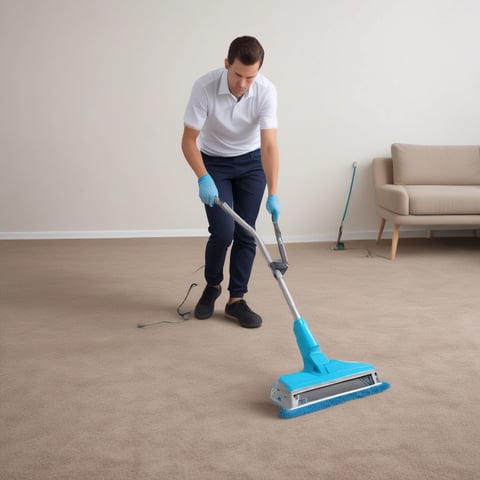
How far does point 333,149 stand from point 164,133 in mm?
1277

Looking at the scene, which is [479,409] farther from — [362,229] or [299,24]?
[299,24]

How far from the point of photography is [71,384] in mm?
1795

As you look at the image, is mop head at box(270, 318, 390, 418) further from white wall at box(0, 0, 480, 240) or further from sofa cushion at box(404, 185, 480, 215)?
white wall at box(0, 0, 480, 240)

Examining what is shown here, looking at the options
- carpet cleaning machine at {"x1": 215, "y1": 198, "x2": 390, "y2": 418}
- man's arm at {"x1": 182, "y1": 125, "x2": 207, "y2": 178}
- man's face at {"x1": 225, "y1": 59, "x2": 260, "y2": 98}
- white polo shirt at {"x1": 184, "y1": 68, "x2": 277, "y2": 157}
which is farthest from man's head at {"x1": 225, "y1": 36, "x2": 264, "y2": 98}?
carpet cleaning machine at {"x1": 215, "y1": 198, "x2": 390, "y2": 418}

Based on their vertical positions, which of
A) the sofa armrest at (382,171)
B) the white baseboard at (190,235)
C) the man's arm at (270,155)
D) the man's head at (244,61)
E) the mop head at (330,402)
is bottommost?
the white baseboard at (190,235)

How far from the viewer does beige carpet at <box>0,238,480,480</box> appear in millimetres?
1362

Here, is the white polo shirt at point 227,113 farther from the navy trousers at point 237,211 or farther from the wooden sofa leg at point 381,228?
the wooden sofa leg at point 381,228

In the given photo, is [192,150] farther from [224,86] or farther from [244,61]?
[244,61]

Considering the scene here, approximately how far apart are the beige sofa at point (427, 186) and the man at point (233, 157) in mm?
1624

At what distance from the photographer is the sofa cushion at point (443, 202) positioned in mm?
3711

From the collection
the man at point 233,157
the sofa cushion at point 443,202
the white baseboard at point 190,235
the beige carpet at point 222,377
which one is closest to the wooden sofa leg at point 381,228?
the white baseboard at point 190,235

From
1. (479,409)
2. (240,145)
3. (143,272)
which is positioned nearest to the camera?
(479,409)

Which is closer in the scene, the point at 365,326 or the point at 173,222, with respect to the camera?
the point at 365,326

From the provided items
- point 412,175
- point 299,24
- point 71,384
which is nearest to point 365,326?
point 71,384
